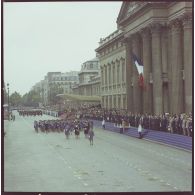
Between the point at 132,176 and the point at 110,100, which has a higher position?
the point at 110,100

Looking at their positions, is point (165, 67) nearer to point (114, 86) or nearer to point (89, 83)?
point (114, 86)

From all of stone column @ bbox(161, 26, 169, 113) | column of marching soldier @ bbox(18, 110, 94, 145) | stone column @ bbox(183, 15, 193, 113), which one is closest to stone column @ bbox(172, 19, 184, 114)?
stone column @ bbox(183, 15, 193, 113)

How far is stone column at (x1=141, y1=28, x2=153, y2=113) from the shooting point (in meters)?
52.7

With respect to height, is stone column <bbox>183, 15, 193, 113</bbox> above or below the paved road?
above

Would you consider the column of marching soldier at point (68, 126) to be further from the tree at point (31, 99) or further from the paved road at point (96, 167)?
the tree at point (31, 99)

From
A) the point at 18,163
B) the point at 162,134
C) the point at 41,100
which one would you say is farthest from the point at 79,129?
the point at 41,100

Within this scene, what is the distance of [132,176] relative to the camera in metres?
24.4

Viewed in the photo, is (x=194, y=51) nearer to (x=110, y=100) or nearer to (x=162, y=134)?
(x=162, y=134)

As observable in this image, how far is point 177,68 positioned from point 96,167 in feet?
68.3

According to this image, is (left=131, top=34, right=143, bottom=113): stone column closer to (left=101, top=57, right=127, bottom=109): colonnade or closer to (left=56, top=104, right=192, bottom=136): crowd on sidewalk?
(left=56, top=104, right=192, bottom=136): crowd on sidewalk

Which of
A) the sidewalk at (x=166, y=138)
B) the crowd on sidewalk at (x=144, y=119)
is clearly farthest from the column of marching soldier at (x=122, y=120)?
the sidewalk at (x=166, y=138)

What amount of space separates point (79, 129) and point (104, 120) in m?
10.3

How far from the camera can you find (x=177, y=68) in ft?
150

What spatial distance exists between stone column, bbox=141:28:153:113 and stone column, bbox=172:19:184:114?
6139mm
